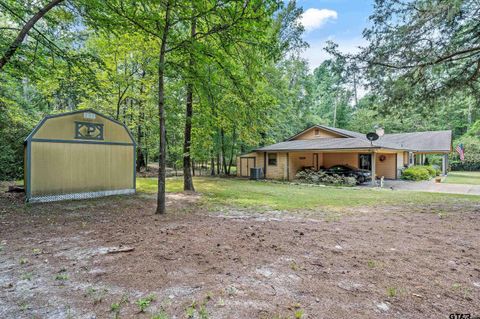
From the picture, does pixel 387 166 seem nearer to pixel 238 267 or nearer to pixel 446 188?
pixel 446 188

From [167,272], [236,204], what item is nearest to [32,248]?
[167,272]

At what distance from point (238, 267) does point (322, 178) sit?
1418cm

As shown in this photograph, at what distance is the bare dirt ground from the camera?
2.53 meters

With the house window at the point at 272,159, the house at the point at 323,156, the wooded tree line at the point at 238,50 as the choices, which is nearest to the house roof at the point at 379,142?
the house at the point at 323,156

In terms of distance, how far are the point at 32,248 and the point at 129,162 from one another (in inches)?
271

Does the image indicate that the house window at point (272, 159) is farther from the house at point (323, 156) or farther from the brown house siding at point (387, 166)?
the brown house siding at point (387, 166)

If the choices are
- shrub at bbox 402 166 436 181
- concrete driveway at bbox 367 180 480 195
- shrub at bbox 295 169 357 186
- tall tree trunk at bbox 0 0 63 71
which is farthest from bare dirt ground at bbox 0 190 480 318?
shrub at bbox 402 166 436 181

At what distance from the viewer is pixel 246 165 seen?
21.0 meters

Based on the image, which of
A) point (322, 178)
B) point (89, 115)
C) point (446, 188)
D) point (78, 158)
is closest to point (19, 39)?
point (89, 115)

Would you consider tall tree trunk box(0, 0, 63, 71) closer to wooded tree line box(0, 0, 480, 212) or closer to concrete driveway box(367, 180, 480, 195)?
wooded tree line box(0, 0, 480, 212)

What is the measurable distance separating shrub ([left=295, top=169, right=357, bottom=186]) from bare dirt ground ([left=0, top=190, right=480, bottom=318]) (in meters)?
8.87

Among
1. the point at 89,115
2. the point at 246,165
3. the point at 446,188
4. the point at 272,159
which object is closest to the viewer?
the point at 89,115

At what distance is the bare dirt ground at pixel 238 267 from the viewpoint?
99.7 inches

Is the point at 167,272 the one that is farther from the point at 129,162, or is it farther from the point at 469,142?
the point at 469,142
